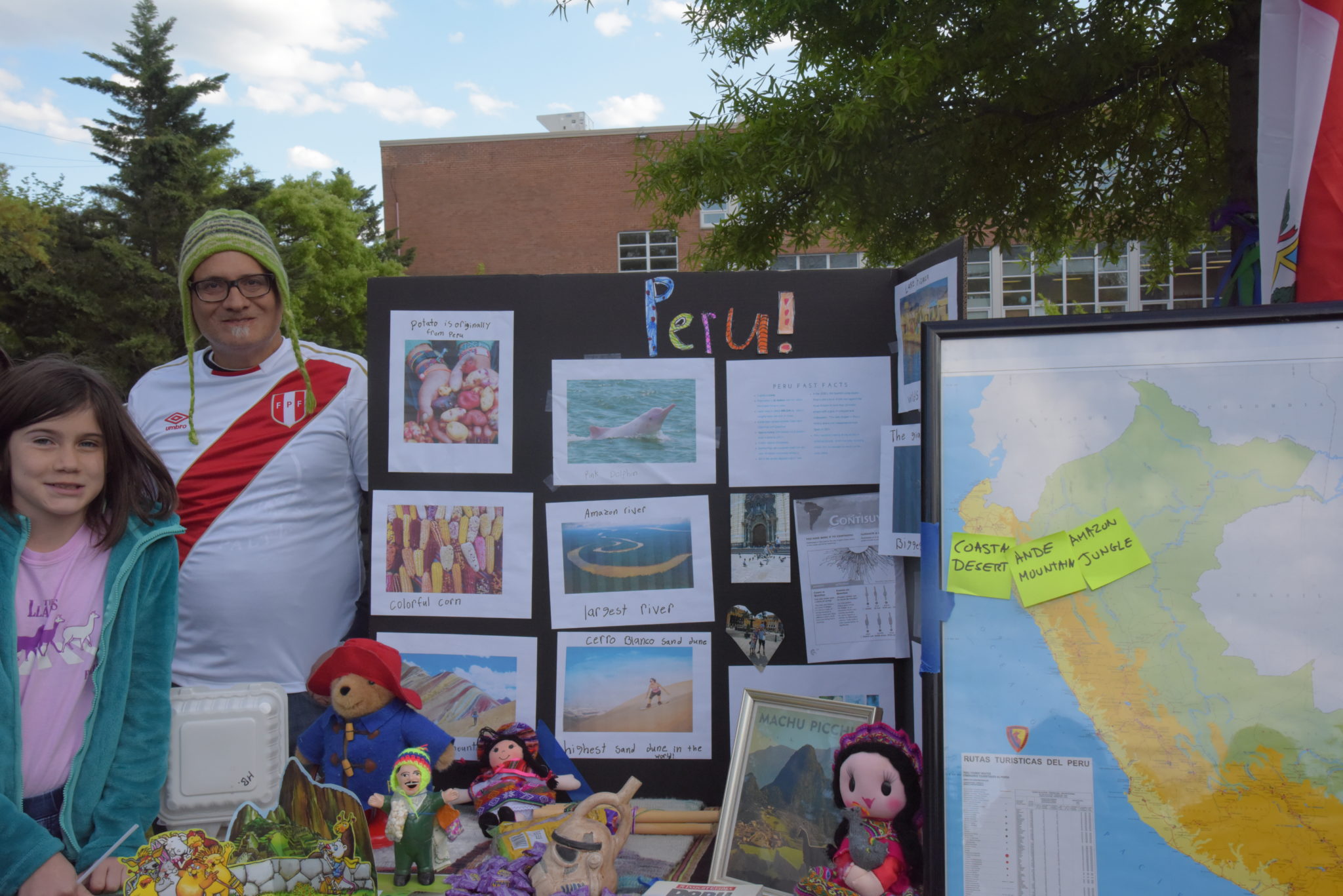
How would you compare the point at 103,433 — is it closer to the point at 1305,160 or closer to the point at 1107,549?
the point at 1107,549

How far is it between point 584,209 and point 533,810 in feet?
89.0

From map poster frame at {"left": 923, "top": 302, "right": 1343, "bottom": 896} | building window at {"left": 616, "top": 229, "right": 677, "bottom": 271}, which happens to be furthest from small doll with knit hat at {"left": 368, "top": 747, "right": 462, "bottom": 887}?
building window at {"left": 616, "top": 229, "right": 677, "bottom": 271}

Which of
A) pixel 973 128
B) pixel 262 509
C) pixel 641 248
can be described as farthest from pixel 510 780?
pixel 641 248

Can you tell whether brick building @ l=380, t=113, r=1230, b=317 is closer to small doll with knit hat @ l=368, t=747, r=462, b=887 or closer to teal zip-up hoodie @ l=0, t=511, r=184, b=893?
teal zip-up hoodie @ l=0, t=511, r=184, b=893

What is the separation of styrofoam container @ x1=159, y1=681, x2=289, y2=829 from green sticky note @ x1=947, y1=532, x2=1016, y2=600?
128cm

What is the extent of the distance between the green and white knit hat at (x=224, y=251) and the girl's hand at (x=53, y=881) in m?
0.90

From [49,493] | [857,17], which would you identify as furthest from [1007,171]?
[49,493]

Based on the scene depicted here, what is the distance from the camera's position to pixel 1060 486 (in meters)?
1.27

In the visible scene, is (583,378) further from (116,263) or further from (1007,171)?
(116,263)

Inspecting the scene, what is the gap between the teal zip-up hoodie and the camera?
149cm

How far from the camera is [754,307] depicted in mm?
1981

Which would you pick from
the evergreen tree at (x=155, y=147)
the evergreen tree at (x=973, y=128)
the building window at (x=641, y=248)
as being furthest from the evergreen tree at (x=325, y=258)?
the evergreen tree at (x=973, y=128)

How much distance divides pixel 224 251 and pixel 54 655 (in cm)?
91

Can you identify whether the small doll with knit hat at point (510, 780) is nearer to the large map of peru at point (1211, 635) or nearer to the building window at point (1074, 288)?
the large map of peru at point (1211, 635)
